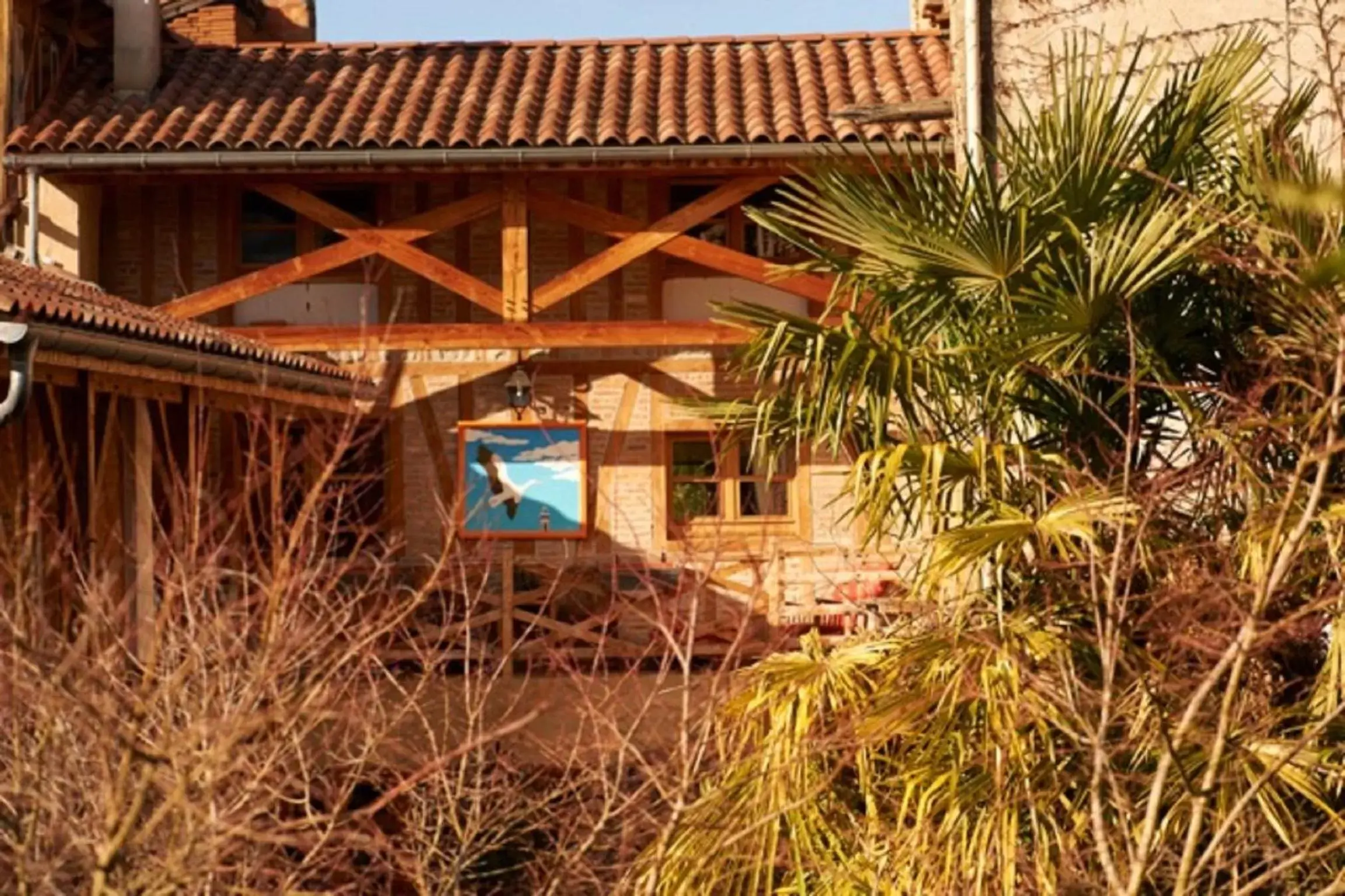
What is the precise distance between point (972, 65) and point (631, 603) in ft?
12.1

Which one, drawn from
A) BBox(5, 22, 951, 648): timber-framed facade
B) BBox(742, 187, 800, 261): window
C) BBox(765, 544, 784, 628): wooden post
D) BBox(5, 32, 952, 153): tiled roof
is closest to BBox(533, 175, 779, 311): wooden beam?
BBox(5, 22, 951, 648): timber-framed facade

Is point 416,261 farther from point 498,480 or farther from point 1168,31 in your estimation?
point 1168,31

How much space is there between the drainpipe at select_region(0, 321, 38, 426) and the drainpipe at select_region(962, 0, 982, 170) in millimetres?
4777

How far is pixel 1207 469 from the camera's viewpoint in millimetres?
7273

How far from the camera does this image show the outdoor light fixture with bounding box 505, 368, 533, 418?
49.8ft

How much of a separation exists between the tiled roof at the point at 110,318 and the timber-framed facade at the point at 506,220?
3.56ft

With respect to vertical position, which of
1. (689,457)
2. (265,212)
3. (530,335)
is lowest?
(689,457)

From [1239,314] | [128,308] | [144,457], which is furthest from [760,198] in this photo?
[1239,314]

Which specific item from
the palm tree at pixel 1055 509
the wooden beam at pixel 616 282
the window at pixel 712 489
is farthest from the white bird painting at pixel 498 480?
the palm tree at pixel 1055 509

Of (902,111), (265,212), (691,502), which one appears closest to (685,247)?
(691,502)

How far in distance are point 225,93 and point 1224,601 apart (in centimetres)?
1091

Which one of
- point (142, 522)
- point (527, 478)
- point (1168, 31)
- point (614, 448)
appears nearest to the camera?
point (142, 522)

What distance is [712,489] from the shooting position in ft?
52.5

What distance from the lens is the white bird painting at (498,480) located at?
1496 cm
